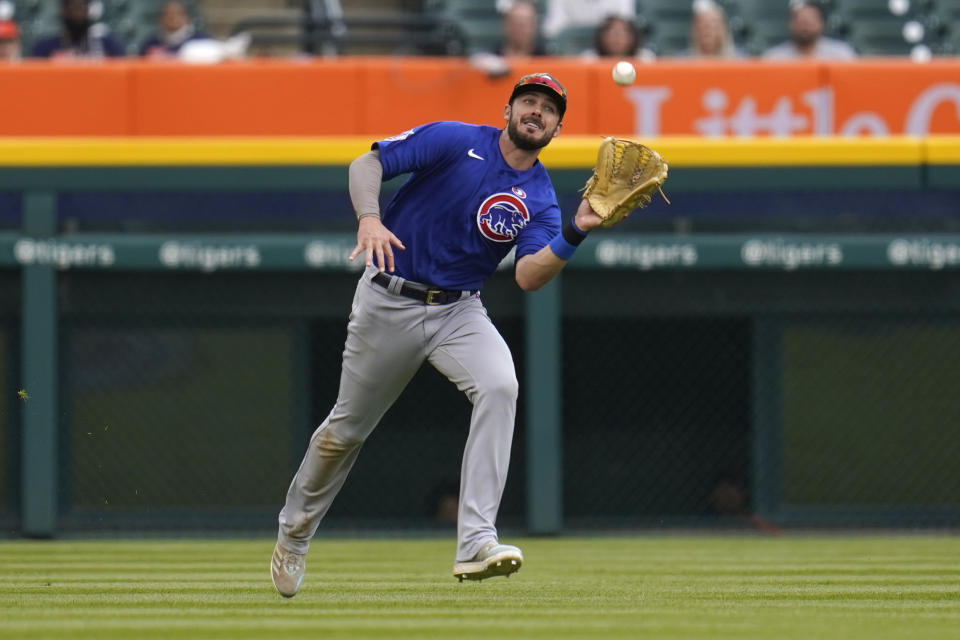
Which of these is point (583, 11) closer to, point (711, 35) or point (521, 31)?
point (521, 31)

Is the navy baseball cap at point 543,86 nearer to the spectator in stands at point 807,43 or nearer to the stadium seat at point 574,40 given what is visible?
the spectator in stands at point 807,43

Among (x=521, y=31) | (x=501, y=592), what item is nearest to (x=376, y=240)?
(x=501, y=592)

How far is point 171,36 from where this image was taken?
966cm

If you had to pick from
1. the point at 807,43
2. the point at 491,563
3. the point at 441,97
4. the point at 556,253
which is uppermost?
the point at 807,43

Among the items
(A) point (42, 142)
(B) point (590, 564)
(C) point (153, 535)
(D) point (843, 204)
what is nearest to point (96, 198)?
(A) point (42, 142)

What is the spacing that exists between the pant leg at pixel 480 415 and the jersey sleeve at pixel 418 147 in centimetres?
53

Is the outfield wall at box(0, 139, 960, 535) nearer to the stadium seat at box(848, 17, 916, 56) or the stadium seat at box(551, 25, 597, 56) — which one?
the stadium seat at box(551, 25, 597, 56)

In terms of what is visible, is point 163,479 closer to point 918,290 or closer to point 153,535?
point 153,535

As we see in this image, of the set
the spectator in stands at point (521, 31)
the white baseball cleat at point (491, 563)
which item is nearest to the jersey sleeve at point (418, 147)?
the white baseball cleat at point (491, 563)

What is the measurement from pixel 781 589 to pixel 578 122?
447 cm

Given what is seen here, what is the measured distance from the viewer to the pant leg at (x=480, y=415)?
4.72 meters

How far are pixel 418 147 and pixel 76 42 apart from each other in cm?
518

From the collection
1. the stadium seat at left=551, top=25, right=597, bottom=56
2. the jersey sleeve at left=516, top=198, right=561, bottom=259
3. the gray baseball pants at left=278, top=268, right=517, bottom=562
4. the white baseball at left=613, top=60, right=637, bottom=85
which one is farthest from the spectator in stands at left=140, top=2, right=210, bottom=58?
the jersey sleeve at left=516, top=198, right=561, bottom=259

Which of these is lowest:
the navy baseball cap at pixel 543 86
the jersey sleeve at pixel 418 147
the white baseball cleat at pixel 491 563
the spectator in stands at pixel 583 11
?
the white baseball cleat at pixel 491 563
